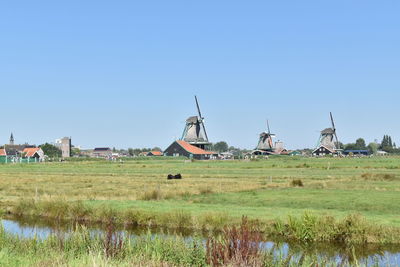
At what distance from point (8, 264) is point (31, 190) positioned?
1527 inches

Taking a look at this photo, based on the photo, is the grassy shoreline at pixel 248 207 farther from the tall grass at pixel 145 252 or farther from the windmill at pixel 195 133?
the windmill at pixel 195 133

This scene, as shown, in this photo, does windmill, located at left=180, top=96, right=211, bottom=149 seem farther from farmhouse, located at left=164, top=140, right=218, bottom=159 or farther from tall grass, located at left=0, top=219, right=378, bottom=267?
tall grass, located at left=0, top=219, right=378, bottom=267

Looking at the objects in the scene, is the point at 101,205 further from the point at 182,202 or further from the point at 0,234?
the point at 0,234

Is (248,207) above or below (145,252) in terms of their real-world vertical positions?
below

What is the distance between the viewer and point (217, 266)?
45.6ft

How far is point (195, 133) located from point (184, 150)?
1775 centimetres

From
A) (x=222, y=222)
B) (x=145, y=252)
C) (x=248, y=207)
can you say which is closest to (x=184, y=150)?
(x=248, y=207)

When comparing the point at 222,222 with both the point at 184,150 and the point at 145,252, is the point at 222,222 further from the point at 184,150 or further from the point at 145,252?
the point at 184,150

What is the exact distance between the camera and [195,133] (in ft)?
628

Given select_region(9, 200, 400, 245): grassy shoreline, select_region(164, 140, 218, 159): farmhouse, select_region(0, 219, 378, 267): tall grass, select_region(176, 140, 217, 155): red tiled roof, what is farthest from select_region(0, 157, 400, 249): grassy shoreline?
select_region(176, 140, 217, 155): red tiled roof

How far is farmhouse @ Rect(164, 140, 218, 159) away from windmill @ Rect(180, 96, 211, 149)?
6123mm

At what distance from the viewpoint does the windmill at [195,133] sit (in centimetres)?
18975

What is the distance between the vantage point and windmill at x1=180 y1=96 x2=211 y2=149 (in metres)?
190

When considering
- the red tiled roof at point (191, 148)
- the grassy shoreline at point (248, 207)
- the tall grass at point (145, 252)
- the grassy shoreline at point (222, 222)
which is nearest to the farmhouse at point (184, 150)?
the red tiled roof at point (191, 148)
